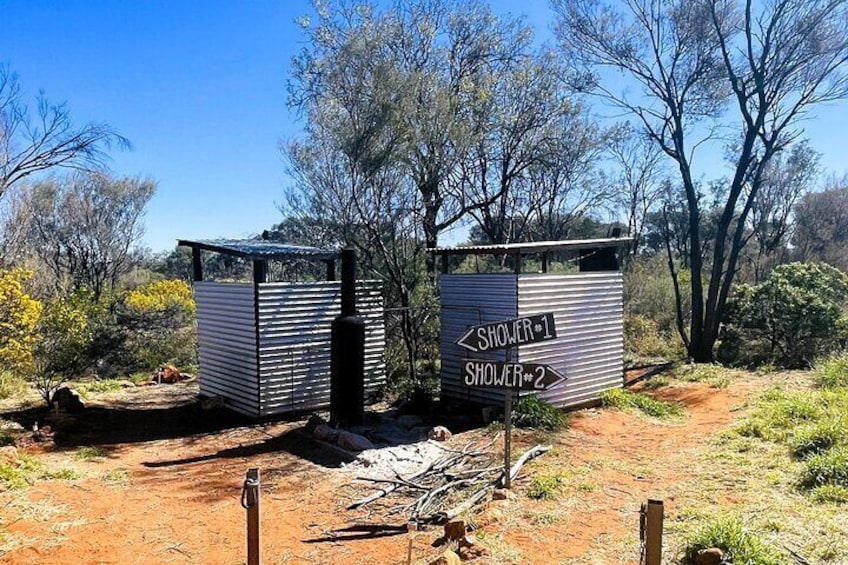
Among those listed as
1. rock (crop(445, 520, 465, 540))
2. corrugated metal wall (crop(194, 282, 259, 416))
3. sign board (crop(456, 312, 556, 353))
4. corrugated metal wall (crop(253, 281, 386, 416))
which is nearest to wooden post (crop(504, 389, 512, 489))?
sign board (crop(456, 312, 556, 353))

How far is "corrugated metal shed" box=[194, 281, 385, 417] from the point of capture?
9.01 meters

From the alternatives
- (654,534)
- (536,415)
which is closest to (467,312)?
(536,415)

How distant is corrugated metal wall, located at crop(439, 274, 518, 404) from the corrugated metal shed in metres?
1.21

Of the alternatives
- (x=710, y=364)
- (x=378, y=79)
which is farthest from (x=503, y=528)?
(x=710, y=364)

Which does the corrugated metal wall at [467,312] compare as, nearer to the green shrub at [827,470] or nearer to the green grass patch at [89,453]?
the green shrub at [827,470]

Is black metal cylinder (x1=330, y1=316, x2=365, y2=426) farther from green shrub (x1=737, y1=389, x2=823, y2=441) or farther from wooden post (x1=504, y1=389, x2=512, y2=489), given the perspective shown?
green shrub (x1=737, y1=389, x2=823, y2=441)

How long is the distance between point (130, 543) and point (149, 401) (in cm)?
629

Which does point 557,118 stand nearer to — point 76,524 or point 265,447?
point 265,447

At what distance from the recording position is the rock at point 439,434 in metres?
7.90

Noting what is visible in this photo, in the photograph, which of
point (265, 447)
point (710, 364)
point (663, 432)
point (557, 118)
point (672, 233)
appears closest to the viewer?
point (265, 447)

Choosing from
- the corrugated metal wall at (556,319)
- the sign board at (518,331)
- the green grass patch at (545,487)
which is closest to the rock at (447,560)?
the green grass patch at (545,487)

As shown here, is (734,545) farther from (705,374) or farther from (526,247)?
(705,374)

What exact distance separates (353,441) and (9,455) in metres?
3.82

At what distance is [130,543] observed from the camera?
495 cm
